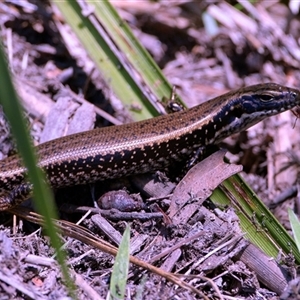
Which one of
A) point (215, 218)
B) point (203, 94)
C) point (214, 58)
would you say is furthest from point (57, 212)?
point (214, 58)

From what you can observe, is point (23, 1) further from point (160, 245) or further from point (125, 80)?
point (160, 245)

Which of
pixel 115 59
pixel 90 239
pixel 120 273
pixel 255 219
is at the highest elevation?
pixel 115 59

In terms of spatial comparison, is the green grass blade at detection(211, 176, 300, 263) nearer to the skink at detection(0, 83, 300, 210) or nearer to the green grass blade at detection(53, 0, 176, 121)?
the skink at detection(0, 83, 300, 210)

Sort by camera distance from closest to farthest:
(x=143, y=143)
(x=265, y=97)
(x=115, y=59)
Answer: (x=143, y=143)
(x=265, y=97)
(x=115, y=59)

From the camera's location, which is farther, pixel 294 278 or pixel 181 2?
pixel 181 2

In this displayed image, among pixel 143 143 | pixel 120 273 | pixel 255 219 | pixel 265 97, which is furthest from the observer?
pixel 265 97

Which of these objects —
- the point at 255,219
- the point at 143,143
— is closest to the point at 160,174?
the point at 143,143

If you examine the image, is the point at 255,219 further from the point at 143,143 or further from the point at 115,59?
the point at 115,59
